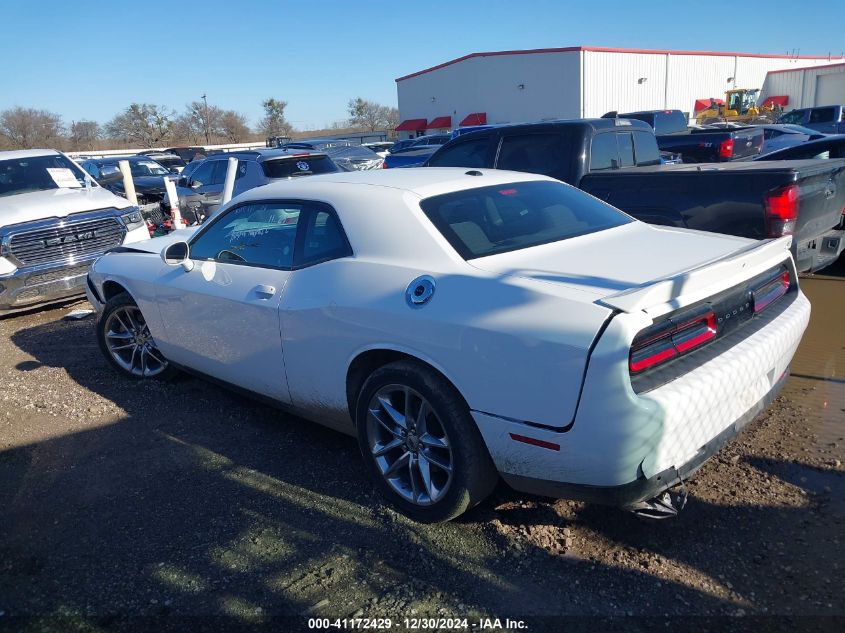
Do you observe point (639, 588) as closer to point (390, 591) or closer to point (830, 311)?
point (390, 591)

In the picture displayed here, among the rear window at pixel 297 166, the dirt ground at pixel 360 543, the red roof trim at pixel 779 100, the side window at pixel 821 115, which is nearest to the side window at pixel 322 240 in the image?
the dirt ground at pixel 360 543

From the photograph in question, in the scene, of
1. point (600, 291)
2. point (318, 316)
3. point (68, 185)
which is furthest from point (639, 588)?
point (68, 185)

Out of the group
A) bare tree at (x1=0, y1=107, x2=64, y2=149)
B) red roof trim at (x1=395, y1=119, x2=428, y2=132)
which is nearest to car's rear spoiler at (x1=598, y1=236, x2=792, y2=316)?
red roof trim at (x1=395, y1=119, x2=428, y2=132)

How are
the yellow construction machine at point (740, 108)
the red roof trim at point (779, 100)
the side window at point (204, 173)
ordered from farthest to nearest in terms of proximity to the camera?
the red roof trim at point (779, 100) → the yellow construction machine at point (740, 108) → the side window at point (204, 173)

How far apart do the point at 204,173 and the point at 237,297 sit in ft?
31.9

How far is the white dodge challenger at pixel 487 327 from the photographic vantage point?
2457 mm

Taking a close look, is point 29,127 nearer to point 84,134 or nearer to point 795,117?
point 84,134

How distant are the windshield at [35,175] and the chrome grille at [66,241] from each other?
1146 mm

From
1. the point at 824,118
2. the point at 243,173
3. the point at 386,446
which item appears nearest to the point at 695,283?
the point at 386,446

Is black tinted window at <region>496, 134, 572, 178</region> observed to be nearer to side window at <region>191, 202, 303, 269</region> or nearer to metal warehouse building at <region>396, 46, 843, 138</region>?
side window at <region>191, 202, 303, 269</region>

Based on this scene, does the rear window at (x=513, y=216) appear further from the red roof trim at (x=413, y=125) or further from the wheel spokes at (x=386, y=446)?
the red roof trim at (x=413, y=125)

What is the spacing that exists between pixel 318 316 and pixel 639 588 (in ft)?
6.24

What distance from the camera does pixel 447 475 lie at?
10.1ft

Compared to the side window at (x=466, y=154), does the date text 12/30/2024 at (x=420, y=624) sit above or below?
below
